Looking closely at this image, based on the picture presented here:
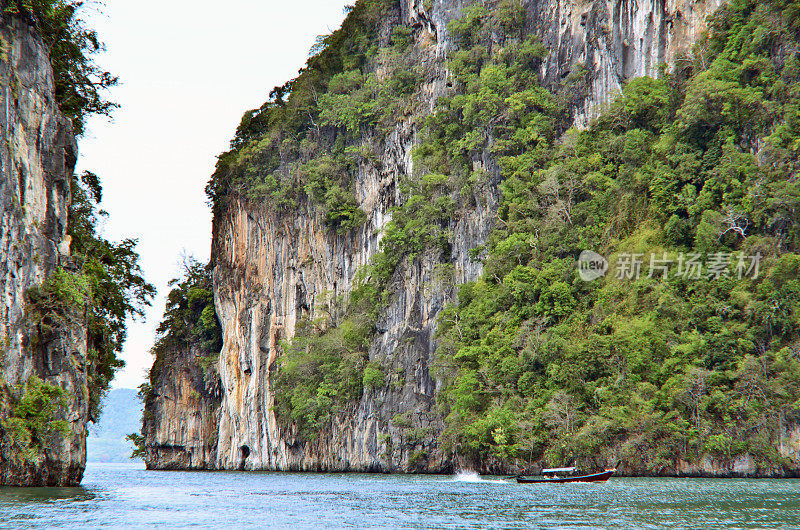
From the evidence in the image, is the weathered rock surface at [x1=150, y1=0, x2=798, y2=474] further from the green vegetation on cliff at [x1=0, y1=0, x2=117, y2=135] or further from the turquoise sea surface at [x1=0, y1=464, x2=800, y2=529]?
the green vegetation on cliff at [x1=0, y1=0, x2=117, y2=135]

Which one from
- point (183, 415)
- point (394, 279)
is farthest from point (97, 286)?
point (183, 415)

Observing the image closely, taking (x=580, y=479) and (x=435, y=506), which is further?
(x=580, y=479)

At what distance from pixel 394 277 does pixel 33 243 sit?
29.1 m

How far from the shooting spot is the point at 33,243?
28.8 meters

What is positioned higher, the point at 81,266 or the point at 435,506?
the point at 81,266

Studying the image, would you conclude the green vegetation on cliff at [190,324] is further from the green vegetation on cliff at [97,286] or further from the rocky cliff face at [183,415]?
the green vegetation on cliff at [97,286]

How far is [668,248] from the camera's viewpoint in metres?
43.7

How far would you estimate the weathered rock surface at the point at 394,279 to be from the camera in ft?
160

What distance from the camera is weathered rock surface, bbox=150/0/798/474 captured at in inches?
1917

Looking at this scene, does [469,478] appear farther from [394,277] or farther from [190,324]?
[190,324]

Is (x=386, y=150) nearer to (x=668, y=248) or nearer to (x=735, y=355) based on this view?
(x=668, y=248)

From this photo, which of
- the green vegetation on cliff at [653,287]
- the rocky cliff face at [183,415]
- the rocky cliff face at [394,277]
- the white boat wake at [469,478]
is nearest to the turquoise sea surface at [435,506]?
the white boat wake at [469,478]

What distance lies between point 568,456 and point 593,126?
2102 cm

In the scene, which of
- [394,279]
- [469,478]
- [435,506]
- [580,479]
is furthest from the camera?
[394,279]
